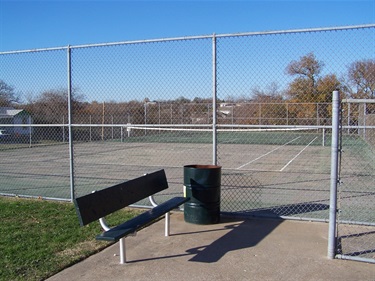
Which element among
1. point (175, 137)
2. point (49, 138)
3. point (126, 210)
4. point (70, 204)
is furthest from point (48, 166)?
point (175, 137)

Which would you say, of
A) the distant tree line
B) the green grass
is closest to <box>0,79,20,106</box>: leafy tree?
the distant tree line

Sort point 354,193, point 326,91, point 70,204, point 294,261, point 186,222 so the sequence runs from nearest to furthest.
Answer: point 294,261
point 186,222
point 70,204
point 354,193
point 326,91

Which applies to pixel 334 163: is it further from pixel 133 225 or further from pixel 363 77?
pixel 363 77

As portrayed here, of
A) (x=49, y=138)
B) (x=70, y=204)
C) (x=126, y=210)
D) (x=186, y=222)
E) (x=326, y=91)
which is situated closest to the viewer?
(x=186, y=222)

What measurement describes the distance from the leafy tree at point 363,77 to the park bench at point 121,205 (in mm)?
5234

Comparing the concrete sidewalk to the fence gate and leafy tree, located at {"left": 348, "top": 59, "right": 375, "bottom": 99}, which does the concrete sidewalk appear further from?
leafy tree, located at {"left": 348, "top": 59, "right": 375, "bottom": 99}

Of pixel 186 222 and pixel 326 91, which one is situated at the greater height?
pixel 326 91

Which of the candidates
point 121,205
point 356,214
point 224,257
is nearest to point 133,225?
point 121,205

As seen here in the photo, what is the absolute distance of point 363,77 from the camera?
9.09m

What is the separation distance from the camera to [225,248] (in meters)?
5.35

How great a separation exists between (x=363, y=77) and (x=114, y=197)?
6.78 m

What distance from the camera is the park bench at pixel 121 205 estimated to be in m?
4.45

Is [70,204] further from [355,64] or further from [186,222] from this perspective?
[355,64]

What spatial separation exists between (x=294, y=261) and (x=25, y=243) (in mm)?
3712
